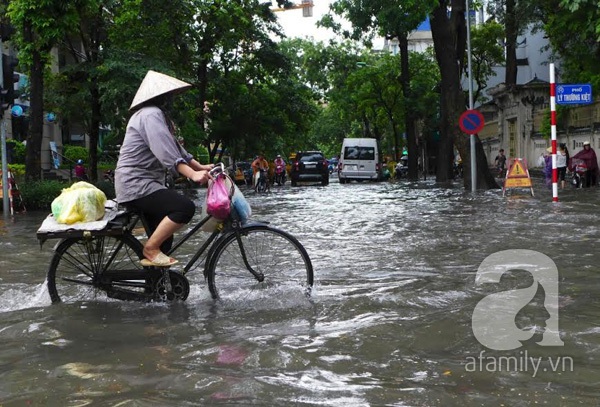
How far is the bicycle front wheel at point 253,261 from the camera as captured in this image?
20.2 feet

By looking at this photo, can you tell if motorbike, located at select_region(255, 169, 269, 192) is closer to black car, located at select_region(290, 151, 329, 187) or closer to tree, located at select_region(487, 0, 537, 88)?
black car, located at select_region(290, 151, 329, 187)

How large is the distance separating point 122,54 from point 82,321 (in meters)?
19.3

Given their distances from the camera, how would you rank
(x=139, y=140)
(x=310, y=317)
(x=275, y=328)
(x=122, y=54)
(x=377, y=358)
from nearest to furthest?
(x=377, y=358) → (x=275, y=328) → (x=310, y=317) → (x=139, y=140) → (x=122, y=54)

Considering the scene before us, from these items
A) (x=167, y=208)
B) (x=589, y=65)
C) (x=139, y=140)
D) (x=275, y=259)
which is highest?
(x=589, y=65)

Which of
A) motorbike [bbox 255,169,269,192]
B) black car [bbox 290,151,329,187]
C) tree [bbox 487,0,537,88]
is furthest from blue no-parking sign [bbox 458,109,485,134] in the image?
black car [bbox 290,151,329,187]

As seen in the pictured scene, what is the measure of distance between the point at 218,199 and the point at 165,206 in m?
0.42

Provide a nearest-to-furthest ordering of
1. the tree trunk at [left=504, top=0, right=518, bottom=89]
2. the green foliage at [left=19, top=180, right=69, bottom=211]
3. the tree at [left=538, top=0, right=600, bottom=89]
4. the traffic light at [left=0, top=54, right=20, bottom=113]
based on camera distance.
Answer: the traffic light at [left=0, top=54, right=20, bottom=113] → the green foliage at [left=19, top=180, right=69, bottom=211] → the tree at [left=538, top=0, right=600, bottom=89] → the tree trunk at [left=504, top=0, right=518, bottom=89]

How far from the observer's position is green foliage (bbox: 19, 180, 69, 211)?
22.1 meters

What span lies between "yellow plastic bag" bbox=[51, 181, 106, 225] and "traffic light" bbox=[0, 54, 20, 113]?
12.4 meters

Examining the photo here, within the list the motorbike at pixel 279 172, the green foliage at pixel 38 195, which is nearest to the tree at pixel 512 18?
the motorbike at pixel 279 172

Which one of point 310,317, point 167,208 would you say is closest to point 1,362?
point 167,208

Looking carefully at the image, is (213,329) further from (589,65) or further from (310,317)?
(589,65)

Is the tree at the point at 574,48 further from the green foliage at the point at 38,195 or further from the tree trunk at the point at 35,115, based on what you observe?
the green foliage at the point at 38,195

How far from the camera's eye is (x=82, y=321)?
19.3 ft
